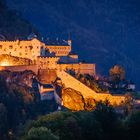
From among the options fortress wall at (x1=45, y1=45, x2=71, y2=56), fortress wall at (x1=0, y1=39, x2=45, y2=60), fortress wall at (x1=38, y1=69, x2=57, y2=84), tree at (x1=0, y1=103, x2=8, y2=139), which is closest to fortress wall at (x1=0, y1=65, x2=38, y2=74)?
fortress wall at (x1=38, y1=69, x2=57, y2=84)

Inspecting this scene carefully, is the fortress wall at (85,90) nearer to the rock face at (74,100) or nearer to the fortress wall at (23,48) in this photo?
the rock face at (74,100)

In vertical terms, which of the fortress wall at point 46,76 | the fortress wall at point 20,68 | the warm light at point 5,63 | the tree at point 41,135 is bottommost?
the tree at point 41,135

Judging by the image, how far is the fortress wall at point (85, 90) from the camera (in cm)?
7194

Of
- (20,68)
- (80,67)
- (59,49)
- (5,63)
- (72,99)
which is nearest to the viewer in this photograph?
(72,99)

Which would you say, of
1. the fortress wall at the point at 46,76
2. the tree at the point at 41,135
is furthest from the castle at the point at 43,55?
the tree at the point at 41,135

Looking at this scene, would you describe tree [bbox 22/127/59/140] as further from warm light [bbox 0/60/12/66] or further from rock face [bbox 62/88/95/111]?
warm light [bbox 0/60/12/66]

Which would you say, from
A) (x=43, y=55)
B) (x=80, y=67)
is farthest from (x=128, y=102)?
(x=43, y=55)

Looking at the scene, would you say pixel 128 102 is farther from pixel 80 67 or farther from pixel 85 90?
pixel 80 67

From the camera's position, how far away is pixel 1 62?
78812 millimetres

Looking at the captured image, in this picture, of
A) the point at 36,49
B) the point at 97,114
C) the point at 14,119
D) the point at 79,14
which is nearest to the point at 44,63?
the point at 36,49

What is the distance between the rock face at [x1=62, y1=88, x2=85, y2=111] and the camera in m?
73.6

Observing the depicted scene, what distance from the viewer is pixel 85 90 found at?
73.9 m

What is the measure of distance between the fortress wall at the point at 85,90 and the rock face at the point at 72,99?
1.69 feet

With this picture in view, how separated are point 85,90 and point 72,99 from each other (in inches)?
69.7
